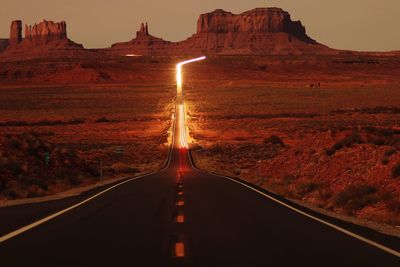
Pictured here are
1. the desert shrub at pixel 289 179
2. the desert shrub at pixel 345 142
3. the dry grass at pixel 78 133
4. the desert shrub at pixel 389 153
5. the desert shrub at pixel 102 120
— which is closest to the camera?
the desert shrub at pixel 389 153

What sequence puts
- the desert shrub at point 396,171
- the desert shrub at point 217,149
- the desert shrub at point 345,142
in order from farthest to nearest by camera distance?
the desert shrub at point 217,149
the desert shrub at point 345,142
the desert shrub at point 396,171

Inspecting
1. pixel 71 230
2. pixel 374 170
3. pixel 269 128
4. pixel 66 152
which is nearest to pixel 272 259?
pixel 71 230

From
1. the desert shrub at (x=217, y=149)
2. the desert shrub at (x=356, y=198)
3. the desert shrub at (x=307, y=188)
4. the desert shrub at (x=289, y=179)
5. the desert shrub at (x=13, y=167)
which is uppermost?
the desert shrub at (x=356, y=198)

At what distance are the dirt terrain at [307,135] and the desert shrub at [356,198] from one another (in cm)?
3

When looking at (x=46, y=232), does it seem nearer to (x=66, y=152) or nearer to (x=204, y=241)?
(x=204, y=241)

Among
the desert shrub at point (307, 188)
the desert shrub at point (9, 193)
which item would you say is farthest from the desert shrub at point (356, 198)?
the desert shrub at point (9, 193)

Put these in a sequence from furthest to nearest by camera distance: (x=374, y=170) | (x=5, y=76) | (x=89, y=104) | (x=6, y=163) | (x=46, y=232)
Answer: (x=5, y=76), (x=89, y=104), (x=6, y=163), (x=374, y=170), (x=46, y=232)

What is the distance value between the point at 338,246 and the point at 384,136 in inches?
797

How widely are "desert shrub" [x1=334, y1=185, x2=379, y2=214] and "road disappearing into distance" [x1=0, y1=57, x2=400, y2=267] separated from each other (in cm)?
175

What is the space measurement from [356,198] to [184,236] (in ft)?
28.1

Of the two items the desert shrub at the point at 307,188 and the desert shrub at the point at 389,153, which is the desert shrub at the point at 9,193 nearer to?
the desert shrub at the point at 307,188

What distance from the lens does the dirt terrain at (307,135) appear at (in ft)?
68.3

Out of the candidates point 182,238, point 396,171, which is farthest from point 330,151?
point 182,238

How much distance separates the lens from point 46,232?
463 inches
